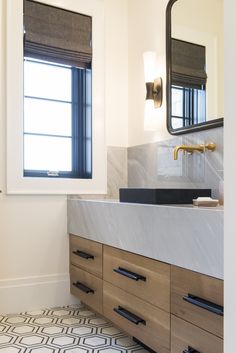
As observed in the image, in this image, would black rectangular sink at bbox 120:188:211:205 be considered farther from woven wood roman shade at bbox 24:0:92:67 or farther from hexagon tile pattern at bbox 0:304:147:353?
woven wood roman shade at bbox 24:0:92:67

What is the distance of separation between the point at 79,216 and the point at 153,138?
727 mm

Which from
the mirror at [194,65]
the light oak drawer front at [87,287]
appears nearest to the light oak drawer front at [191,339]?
the light oak drawer front at [87,287]

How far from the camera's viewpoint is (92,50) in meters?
2.69

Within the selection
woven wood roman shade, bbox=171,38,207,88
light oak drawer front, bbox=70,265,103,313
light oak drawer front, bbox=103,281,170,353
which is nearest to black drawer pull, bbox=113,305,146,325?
light oak drawer front, bbox=103,281,170,353

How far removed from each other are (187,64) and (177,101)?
0.74 ft

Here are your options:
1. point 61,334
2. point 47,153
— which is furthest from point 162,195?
point 47,153

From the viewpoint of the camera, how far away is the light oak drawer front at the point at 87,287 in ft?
7.02

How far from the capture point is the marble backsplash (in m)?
1.94

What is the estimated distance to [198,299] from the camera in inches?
51.8

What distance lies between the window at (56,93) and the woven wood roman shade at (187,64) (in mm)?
723

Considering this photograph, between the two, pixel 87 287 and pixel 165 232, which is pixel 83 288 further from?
pixel 165 232

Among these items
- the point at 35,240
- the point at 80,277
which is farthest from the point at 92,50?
the point at 80,277

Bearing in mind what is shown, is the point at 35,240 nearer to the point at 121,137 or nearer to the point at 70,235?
the point at 70,235

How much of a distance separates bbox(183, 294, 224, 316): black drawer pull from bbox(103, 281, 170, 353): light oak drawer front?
0.20m
